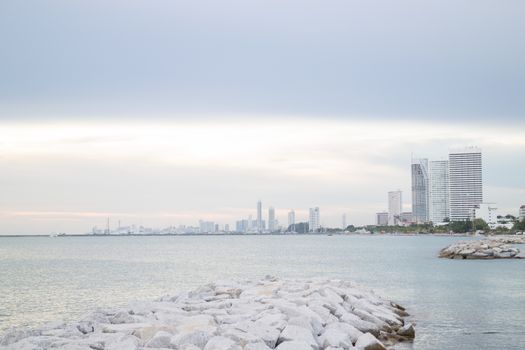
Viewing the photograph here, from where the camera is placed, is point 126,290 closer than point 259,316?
No

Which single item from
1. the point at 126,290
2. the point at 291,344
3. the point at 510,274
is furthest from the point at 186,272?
the point at 291,344

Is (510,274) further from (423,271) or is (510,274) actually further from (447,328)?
(447,328)

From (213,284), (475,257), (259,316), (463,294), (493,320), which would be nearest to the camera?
(259,316)

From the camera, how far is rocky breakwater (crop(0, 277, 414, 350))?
1160 cm

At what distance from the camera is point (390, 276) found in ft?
122

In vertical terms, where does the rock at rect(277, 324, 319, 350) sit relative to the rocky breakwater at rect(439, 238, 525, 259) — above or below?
above

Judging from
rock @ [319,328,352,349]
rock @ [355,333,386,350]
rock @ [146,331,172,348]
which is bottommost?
rock @ [355,333,386,350]

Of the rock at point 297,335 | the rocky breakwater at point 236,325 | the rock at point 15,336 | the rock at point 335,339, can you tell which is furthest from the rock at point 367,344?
the rock at point 15,336

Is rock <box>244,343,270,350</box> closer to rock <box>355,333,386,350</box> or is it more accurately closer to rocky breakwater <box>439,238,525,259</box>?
rock <box>355,333,386,350</box>

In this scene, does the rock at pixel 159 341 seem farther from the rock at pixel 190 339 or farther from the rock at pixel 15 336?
the rock at pixel 15 336

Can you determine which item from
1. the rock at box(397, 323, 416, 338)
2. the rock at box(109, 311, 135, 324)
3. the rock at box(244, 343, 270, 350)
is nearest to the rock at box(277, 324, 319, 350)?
the rock at box(244, 343, 270, 350)

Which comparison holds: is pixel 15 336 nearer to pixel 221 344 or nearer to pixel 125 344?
pixel 125 344

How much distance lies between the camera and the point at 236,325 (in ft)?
42.5

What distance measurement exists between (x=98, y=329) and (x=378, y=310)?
8408mm
